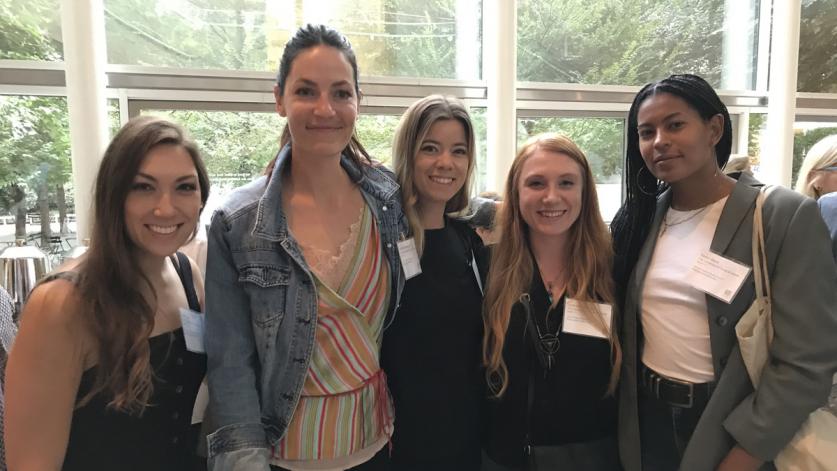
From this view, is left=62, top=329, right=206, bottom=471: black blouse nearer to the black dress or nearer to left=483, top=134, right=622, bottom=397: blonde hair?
the black dress

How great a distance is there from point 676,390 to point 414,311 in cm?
77

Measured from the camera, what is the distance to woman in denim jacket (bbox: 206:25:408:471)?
1188 mm

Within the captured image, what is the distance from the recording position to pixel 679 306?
4.76 ft

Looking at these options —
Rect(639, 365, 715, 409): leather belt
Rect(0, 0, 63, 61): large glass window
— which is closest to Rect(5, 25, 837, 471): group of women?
Rect(639, 365, 715, 409): leather belt

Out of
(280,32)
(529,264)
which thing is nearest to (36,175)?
(280,32)

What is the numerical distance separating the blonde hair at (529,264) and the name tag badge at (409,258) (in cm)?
26

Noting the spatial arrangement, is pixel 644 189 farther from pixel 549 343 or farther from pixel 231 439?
pixel 231 439

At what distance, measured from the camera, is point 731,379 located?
1346 millimetres

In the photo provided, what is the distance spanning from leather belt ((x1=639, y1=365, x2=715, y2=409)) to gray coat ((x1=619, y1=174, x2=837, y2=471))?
4cm

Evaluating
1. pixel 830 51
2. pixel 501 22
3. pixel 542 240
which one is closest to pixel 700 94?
pixel 542 240

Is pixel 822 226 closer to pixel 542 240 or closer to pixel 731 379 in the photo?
pixel 731 379

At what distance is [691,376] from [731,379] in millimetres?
98

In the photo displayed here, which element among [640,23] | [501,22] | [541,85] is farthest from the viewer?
[640,23]

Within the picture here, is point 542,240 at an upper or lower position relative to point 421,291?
upper
